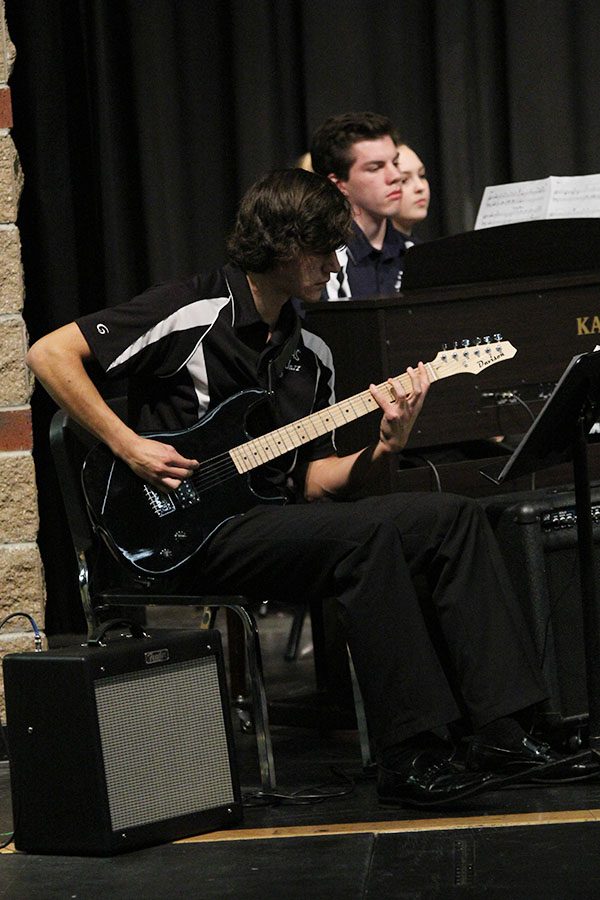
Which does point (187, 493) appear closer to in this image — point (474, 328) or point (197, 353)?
point (197, 353)

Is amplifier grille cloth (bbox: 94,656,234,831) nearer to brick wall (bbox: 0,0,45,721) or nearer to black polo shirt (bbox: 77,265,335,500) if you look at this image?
black polo shirt (bbox: 77,265,335,500)

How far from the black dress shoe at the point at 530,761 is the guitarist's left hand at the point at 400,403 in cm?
67

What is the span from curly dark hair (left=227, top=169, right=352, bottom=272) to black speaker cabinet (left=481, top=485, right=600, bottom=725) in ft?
2.32

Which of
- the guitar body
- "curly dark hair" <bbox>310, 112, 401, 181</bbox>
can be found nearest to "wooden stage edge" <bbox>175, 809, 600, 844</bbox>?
the guitar body

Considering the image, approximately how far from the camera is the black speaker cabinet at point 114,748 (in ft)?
8.75

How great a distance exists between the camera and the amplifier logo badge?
276 cm

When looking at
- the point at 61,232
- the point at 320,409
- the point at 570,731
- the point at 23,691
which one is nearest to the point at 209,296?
the point at 320,409

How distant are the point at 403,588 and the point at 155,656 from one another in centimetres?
53

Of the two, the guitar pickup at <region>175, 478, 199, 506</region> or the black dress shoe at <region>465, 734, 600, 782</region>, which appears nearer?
the black dress shoe at <region>465, 734, 600, 782</region>

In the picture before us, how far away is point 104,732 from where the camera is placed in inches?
105

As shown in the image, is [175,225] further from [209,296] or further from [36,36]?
[209,296]

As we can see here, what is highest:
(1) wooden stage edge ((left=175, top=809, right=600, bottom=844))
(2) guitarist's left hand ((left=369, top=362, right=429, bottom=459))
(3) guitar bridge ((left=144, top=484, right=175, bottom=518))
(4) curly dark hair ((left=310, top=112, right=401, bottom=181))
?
(4) curly dark hair ((left=310, top=112, right=401, bottom=181))

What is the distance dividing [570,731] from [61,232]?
241 cm

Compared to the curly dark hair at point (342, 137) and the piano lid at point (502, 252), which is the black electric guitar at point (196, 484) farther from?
the curly dark hair at point (342, 137)
